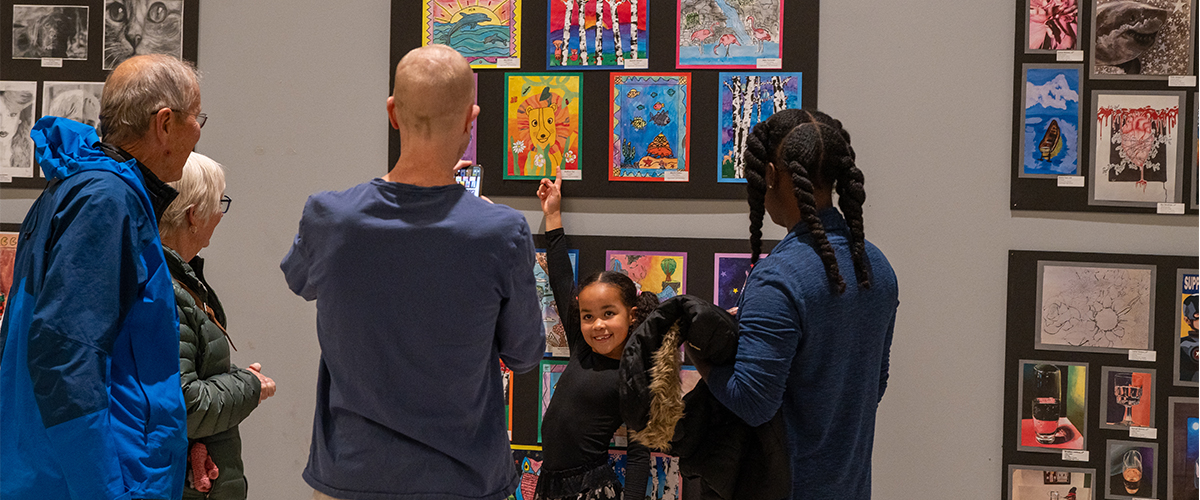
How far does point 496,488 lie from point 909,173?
2.15 metres

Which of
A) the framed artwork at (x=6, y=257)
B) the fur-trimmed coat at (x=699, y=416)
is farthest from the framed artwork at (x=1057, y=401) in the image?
the framed artwork at (x=6, y=257)

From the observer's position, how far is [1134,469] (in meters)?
3.18

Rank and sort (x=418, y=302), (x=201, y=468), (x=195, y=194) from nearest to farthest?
(x=418, y=302)
(x=201, y=468)
(x=195, y=194)

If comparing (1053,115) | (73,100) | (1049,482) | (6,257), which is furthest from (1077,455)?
(6,257)

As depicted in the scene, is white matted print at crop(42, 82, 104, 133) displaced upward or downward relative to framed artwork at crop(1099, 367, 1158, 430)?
upward

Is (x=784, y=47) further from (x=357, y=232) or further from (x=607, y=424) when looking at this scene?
(x=357, y=232)

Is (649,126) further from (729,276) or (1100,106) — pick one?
(1100,106)

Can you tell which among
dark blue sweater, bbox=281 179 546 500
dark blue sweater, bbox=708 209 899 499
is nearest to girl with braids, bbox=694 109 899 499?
dark blue sweater, bbox=708 209 899 499

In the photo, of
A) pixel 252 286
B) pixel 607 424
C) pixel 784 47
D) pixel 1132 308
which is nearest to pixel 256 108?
pixel 252 286

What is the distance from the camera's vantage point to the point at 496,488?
6.07 feet

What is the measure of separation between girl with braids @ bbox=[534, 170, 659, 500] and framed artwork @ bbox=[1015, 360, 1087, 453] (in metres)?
1.49

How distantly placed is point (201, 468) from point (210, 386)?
0.22 meters

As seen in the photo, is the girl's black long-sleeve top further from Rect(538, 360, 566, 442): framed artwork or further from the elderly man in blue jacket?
the elderly man in blue jacket

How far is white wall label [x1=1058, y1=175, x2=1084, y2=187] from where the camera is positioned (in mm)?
3166
